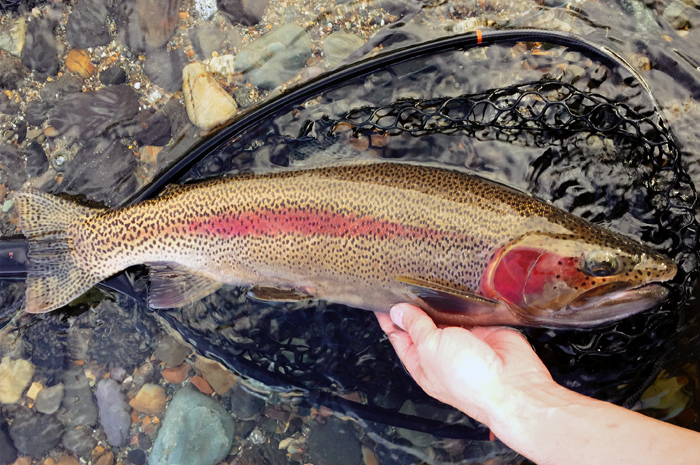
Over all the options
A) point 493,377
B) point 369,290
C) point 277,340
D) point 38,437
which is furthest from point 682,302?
point 38,437

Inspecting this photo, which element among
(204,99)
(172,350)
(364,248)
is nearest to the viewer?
(364,248)

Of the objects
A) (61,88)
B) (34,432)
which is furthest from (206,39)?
(34,432)

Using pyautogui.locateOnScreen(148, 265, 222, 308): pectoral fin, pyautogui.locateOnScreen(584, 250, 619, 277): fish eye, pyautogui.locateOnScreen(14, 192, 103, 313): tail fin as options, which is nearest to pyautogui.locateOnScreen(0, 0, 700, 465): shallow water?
pyautogui.locateOnScreen(148, 265, 222, 308): pectoral fin

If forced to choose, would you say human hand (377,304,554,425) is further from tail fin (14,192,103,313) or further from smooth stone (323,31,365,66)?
tail fin (14,192,103,313)

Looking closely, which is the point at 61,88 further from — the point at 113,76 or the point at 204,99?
the point at 204,99

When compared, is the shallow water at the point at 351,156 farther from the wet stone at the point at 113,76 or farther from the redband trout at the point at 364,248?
the redband trout at the point at 364,248

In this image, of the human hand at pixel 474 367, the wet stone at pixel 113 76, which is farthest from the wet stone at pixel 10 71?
the human hand at pixel 474 367
